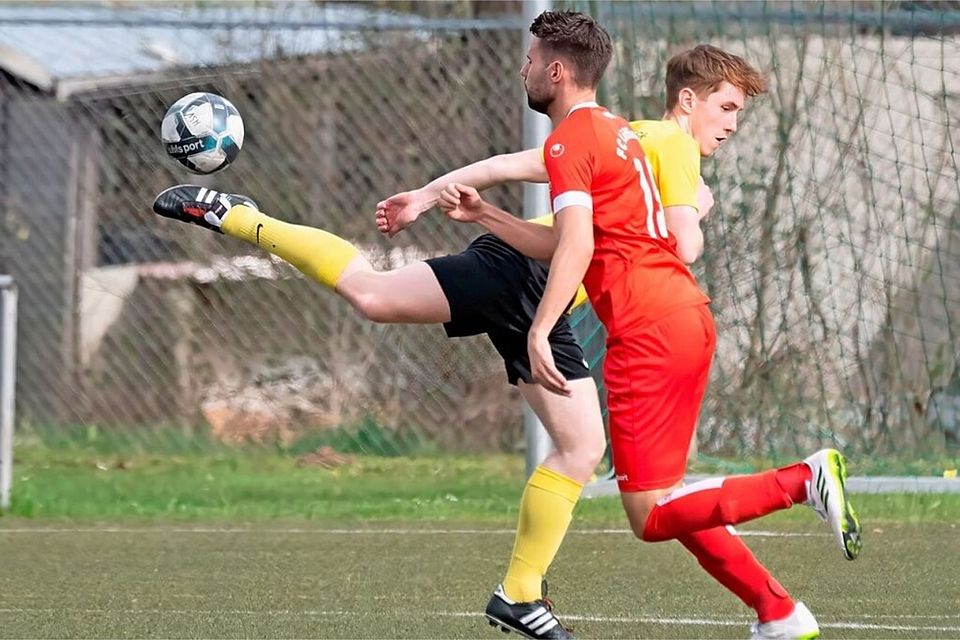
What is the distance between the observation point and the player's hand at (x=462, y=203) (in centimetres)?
500

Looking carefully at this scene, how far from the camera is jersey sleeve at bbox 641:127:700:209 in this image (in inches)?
200

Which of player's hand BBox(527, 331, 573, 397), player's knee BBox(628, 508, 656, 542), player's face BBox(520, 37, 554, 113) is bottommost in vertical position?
player's knee BBox(628, 508, 656, 542)

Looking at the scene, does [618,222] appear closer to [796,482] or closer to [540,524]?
[796,482]

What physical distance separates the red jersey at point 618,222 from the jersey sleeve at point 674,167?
157 mm

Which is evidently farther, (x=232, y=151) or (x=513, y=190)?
(x=513, y=190)

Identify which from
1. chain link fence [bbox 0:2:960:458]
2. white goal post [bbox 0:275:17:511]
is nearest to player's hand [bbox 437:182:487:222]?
white goal post [bbox 0:275:17:511]

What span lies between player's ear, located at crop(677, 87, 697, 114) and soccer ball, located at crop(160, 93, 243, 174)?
5.90 ft

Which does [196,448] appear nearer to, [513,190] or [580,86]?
[513,190]

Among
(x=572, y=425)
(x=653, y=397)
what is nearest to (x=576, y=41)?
(x=653, y=397)

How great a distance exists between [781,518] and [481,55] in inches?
146

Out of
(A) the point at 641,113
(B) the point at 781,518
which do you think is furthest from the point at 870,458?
(A) the point at 641,113

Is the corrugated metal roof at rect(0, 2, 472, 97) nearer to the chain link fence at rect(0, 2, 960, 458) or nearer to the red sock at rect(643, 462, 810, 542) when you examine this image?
the chain link fence at rect(0, 2, 960, 458)

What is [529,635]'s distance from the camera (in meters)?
5.05

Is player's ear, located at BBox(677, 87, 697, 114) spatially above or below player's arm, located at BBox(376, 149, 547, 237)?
above
